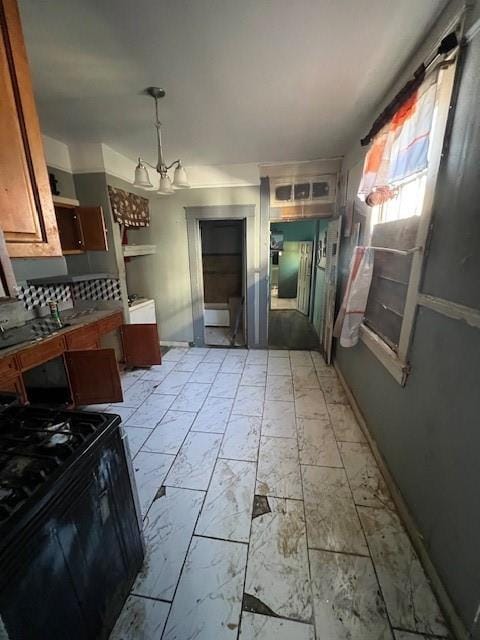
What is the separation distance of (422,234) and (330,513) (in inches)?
65.0

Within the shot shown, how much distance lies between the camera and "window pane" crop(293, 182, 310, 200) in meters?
3.36

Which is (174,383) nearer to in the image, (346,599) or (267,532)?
(267,532)

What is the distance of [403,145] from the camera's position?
4.99ft

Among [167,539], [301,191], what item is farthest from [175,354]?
[301,191]

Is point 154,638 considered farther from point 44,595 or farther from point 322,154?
point 322,154

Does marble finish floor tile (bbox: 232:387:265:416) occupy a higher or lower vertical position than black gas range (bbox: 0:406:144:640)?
lower

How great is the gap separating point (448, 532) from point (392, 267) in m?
1.44

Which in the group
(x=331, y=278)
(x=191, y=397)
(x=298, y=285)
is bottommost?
(x=191, y=397)

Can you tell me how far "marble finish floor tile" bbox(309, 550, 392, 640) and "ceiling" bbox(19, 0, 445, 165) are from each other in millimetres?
2657

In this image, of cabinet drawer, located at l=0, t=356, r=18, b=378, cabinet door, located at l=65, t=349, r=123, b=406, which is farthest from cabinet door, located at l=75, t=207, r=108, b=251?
cabinet drawer, located at l=0, t=356, r=18, b=378

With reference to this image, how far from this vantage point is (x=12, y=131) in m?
0.89

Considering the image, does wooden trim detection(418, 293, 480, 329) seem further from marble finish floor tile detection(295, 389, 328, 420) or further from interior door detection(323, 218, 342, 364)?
interior door detection(323, 218, 342, 364)

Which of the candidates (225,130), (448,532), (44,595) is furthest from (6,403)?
(225,130)

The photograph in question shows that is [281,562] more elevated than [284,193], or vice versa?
[284,193]
